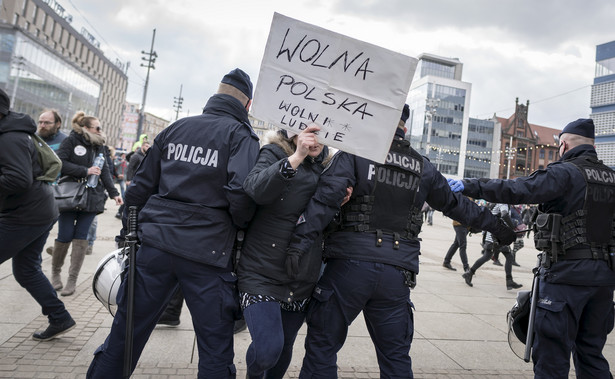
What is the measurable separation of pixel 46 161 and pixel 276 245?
231 cm

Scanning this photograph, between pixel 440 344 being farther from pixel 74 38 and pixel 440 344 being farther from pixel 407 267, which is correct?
pixel 74 38

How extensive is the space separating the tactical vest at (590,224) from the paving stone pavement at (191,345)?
1.41m

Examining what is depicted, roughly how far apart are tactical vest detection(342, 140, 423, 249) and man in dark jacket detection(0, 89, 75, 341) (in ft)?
7.87

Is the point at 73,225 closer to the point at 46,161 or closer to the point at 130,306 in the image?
the point at 46,161

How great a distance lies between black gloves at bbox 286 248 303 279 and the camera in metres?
2.32

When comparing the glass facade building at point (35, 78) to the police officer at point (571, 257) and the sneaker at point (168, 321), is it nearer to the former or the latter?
the sneaker at point (168, 321)

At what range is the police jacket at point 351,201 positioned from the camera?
2.40 metres

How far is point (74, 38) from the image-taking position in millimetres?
63688

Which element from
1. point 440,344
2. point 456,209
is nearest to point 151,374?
point 456,209

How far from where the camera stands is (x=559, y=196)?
10.1 feet

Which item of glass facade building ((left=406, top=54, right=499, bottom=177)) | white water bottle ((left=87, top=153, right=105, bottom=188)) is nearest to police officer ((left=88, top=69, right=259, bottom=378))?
white water bottle ((left=87, top=153, right=105, bottom=188))

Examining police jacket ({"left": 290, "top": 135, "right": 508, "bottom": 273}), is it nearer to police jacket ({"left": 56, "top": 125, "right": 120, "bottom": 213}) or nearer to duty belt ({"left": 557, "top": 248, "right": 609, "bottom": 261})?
duty belt ({"left": 557, "top": 248, "right": 609, "bottom": 261})

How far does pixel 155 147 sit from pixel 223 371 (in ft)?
4.27

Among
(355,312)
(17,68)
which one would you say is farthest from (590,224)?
(17,68)
